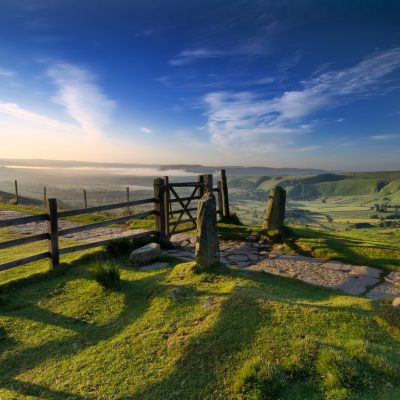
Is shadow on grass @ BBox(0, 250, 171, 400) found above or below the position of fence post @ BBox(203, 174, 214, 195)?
below

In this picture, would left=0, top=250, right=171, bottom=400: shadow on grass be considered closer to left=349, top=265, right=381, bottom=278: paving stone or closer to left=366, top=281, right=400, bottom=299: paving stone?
left=366, top=281, right=400, bottom=299: paving stone

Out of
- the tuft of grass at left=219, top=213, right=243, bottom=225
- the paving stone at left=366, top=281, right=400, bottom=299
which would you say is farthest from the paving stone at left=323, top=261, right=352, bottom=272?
the tuft of grass at left=219, top=213, right=243, bottom=225

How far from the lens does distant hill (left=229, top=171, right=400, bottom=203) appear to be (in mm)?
146375

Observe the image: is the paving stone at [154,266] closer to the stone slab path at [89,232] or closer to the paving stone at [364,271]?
the stone slab path at [89,232]

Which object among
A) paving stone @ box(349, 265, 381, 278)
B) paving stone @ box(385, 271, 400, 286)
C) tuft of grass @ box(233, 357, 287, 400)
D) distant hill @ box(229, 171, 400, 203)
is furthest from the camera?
distant hill @ box(229, 171, 400, 203)

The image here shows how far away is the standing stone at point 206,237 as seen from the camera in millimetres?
7348

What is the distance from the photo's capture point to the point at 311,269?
26.9 feet

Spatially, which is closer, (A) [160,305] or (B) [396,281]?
(A) [160,305]

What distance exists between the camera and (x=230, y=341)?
14.7 ft

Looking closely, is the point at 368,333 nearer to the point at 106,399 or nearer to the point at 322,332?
the point at 322,332

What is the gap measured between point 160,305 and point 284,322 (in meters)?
2.55

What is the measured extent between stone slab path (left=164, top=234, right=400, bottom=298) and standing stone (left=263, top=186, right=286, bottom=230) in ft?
4.00

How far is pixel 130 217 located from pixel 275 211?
5.77 m

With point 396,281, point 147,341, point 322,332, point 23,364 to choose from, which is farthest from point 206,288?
point 396,281
